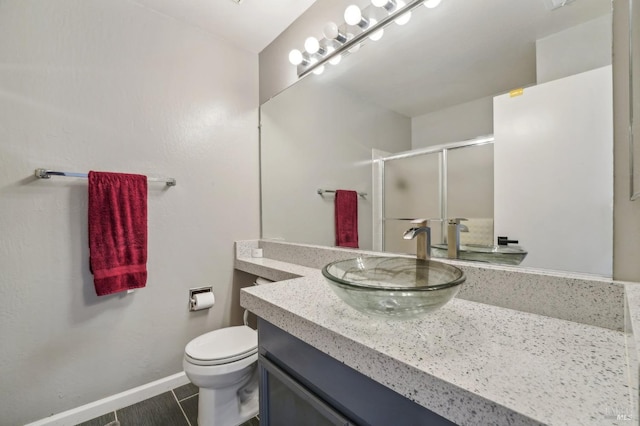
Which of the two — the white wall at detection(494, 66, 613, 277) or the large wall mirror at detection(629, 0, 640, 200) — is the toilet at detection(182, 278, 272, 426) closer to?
the white wall at detection(494, 66, 613, 277)

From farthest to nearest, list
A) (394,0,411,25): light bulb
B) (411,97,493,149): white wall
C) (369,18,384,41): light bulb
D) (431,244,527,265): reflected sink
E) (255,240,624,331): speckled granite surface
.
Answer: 1. (369,18,384,41): light bulb
2. (394,0,411,25): light bulb
3. (411,97,493,149): white wall
4. (431,244,527,265): reflected sink
5. (255,240,624,331): speckled granite surface

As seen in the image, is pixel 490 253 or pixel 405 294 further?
pixel 490 253

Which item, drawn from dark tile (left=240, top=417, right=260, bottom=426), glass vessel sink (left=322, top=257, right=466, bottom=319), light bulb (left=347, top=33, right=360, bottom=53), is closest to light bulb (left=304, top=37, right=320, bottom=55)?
light bulb (left=347, top=33, right=360, bottom=53)

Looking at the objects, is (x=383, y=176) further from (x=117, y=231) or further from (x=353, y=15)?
(x=117, y=231)

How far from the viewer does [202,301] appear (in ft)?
5.74

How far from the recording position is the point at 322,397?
2.36ft

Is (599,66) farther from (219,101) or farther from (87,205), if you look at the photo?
(87,205)

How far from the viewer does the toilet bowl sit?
1.28 m

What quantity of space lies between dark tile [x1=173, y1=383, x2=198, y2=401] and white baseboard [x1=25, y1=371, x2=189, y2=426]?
0.09 feet

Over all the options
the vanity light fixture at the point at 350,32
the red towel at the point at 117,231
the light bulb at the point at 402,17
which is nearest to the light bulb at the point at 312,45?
the vanity light fixture at the point at 350,32

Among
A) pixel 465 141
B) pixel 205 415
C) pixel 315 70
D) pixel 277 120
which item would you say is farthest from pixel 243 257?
pixel 465 141

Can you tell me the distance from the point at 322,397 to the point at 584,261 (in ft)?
2.84

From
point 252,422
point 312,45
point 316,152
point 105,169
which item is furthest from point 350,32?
point 252,422

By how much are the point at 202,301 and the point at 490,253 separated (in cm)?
167
